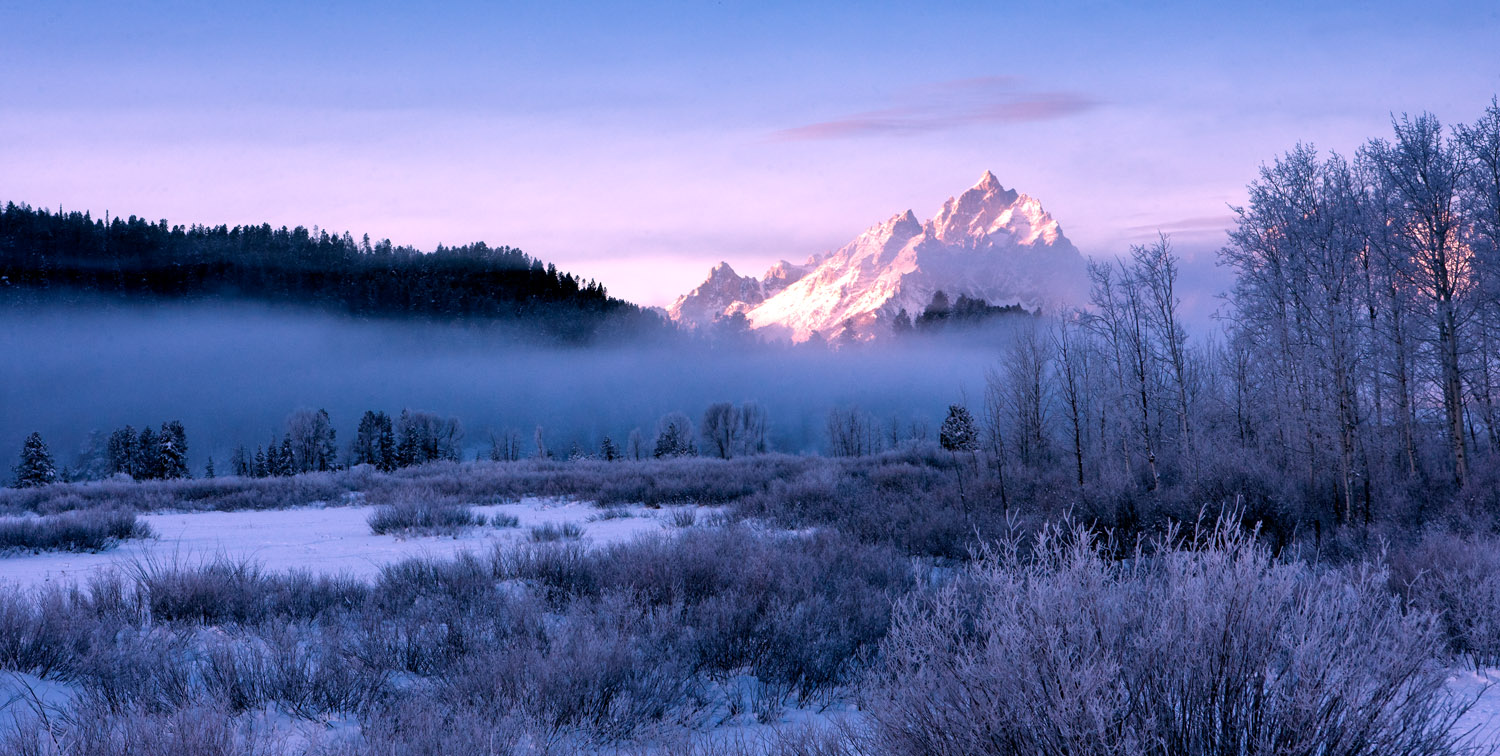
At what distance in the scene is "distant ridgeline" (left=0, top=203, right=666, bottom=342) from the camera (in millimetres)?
109750

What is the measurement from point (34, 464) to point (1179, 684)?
70541 mm

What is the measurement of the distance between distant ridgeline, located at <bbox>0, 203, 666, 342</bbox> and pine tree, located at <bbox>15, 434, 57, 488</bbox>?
72.6 metres

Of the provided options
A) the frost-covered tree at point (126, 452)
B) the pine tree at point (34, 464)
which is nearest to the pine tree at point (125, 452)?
the frost-covered tree at point (126, 452)

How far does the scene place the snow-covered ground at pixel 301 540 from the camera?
9703mm

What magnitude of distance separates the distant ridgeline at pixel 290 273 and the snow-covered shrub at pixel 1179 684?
141 m

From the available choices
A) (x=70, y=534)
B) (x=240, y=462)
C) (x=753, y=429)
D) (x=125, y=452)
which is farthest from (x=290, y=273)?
(x=70, y=534)

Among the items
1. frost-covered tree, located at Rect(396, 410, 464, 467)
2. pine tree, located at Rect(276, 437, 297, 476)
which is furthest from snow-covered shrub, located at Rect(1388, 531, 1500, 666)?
pine tree, located at Rect(276, 437, 297, 476)

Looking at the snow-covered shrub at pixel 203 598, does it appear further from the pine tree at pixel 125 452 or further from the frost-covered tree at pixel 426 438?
the pine tree at pixel 125 452

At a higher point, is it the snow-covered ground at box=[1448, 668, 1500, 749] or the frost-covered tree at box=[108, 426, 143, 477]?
the snow-covered ground at box=[1448, 668, 1500, 749]

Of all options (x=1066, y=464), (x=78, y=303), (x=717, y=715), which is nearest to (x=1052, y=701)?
(x=717, y=715)

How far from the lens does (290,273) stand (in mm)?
134500

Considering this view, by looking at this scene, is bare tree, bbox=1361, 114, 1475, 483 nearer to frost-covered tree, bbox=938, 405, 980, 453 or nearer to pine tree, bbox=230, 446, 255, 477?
frost-covered tree, bbox=938, 405, 980, 453

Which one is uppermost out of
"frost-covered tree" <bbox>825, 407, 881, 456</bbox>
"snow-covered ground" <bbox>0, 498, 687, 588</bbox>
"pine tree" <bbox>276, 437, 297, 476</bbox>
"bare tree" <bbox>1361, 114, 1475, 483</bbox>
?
"bare tree" <bbox>1361, 114, 1475, 483</bbox>

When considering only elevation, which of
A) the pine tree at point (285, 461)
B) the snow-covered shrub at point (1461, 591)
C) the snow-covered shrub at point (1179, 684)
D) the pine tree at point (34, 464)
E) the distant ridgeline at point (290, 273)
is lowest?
the pine tree at point (285, 461)
